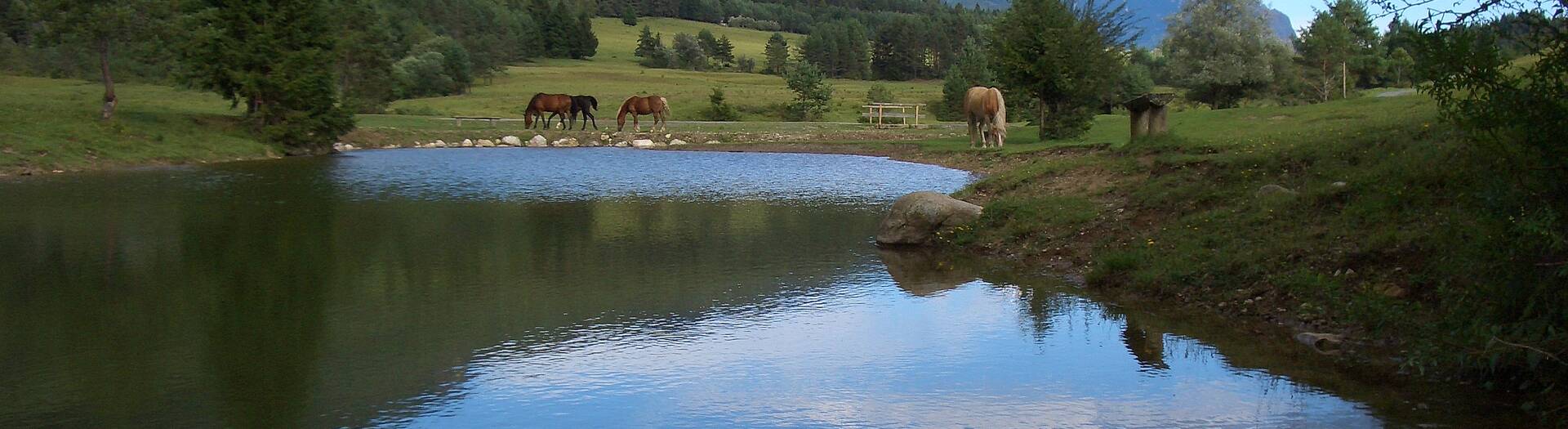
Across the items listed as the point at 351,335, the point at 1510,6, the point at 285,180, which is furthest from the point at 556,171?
the point at 1510,6

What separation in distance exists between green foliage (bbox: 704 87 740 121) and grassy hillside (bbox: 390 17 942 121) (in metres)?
0.67

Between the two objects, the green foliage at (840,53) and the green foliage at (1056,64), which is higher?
the green foliage at (840,53)

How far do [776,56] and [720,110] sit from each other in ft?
180

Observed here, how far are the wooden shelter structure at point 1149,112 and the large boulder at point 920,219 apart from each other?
8.39m

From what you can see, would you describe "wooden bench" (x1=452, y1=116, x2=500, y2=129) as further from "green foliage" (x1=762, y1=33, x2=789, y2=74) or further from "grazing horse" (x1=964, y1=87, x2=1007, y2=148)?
"green foliage" (x1=762, y1=33, x2=789, y2=74)

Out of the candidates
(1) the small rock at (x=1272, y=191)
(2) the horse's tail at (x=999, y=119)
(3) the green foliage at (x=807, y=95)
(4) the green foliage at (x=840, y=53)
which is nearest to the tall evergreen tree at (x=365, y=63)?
(3) the green foliage at (x=807, y=95)

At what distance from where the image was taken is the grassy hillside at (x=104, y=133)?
2758cm

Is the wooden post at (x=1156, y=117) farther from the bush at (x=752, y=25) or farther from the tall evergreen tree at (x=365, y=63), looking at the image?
the bush at (x=752, y=25)

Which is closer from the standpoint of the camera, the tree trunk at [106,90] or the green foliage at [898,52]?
the tree trunk at [106,90]

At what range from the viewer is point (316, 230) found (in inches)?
688

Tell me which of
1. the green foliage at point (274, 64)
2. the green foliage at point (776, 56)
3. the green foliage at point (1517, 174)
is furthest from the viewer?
the green foliage at point (776, 56)

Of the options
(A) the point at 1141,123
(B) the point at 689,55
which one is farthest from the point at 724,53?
(A) the point at 1141,123

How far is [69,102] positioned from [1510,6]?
40585 millimetres

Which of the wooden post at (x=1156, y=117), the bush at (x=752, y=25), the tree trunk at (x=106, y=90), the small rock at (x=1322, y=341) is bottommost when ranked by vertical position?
the small rock at (x=1322, y=341)
